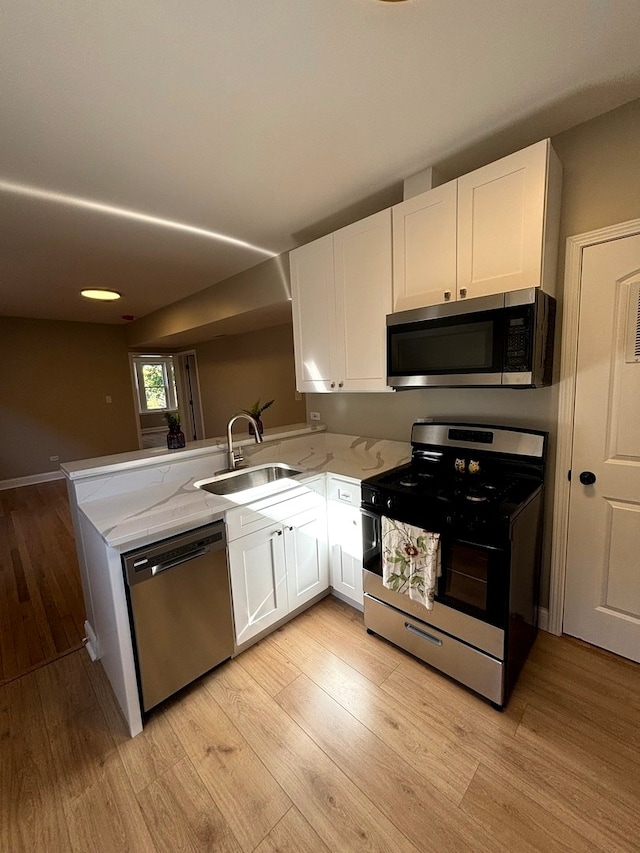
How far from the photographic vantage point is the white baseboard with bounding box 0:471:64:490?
16.9 ft

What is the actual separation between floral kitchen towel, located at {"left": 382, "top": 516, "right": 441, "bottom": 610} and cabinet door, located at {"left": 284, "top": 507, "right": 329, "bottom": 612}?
0.54 metres

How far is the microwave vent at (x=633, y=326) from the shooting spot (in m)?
1.59

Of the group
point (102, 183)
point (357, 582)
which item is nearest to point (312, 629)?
point (357, 582)

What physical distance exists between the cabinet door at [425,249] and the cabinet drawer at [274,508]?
1216 millimetres

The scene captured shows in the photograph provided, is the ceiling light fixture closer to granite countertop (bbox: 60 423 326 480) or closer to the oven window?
granite countertop (bbox: 60 423 326 480)

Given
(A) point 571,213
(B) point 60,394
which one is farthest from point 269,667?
(B) point 60,394

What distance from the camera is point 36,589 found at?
268cm

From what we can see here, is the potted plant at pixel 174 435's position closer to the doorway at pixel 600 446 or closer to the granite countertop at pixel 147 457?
the granite countertop at pixel 147 457

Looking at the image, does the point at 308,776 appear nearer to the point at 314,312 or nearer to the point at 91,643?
the point at 91,643

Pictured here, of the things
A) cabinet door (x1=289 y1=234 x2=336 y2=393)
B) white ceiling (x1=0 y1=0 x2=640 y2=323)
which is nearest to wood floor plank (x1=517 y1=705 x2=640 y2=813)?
cabinet door (x1=289 y1=234 x2=336 y2=393)

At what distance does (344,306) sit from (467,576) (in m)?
1.69

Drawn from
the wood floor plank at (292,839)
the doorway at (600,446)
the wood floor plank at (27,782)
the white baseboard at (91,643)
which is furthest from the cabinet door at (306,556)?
the doorway at (600,446)

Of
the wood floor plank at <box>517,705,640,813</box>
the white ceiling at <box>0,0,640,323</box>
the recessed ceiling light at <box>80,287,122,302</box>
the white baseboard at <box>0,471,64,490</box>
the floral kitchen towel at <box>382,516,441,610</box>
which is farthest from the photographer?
the white baseboard at <box>0,471,64,490</box>

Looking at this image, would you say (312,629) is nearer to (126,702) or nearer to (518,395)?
(126,702)
